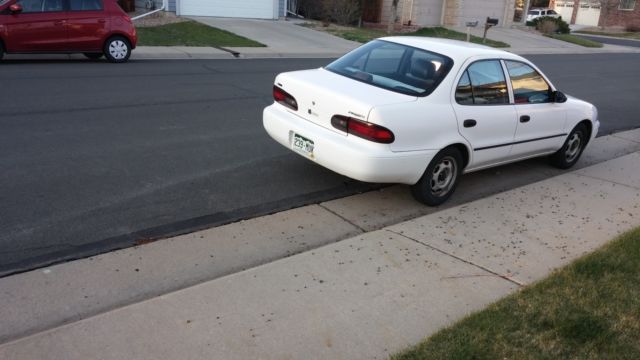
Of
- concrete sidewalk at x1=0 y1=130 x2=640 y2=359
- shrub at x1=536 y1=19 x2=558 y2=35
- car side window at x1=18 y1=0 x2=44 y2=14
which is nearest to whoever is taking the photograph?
concrete sidewalk at x1=0 y1=130 x2=640 y2=359

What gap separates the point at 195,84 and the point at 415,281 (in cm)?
803

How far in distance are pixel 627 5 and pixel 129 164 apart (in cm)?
6251

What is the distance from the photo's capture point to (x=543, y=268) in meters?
4.50

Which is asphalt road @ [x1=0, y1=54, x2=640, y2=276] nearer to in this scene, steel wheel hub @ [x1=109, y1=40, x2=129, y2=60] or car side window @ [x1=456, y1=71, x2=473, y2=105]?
car side window @ [x1=456, y1=71, x2=473, y2=105]

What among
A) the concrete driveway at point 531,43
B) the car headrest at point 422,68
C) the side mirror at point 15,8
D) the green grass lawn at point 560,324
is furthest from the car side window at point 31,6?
the concrete driveway at point 531,43

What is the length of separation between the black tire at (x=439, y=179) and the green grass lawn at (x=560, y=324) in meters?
1.55

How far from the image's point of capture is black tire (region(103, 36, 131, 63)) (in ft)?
44.6

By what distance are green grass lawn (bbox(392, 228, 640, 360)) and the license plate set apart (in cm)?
227

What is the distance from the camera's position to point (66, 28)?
13.0 metres

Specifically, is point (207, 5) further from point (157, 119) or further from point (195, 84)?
point (157, 119)

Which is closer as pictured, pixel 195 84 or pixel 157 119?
pixel 157 119

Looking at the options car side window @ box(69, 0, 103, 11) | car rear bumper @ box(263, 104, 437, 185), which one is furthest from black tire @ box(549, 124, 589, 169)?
car side window @ box(69, 0, 103, 11)

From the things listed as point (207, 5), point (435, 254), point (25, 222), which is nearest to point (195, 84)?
point (25, 222)

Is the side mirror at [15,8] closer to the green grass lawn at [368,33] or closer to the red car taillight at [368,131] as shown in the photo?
the red car taillight at [368,131]
